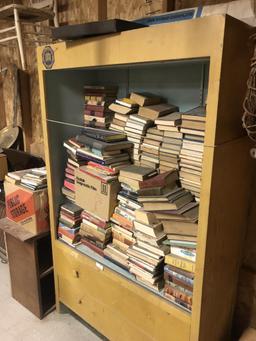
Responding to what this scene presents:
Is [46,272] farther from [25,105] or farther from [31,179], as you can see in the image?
[25,105]

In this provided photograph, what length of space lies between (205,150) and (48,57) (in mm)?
962

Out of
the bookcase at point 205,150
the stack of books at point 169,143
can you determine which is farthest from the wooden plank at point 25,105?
→ the stack of books at point 169,143

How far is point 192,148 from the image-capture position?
1.20 metres

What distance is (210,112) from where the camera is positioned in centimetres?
91

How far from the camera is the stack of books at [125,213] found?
4.42 ft

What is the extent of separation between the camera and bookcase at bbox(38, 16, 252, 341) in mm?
917

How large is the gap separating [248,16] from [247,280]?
50.1 inches

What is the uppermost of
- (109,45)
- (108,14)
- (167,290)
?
(108,14)

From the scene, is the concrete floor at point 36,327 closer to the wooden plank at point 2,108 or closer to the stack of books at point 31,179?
the stack of books at point 31,179

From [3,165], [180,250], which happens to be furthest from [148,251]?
[3,165]

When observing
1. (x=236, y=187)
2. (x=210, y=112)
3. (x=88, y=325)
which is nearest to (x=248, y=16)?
(x=210, y=112)

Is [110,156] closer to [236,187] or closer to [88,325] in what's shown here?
[236,187]

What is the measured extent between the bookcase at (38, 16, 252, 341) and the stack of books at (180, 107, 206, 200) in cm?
14

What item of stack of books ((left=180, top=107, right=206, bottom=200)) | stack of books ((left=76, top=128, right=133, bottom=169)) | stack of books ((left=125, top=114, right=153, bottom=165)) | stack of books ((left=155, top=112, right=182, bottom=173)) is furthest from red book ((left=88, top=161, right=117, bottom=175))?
stack of books ((left=180, top=107, right=206, bottom=200))
